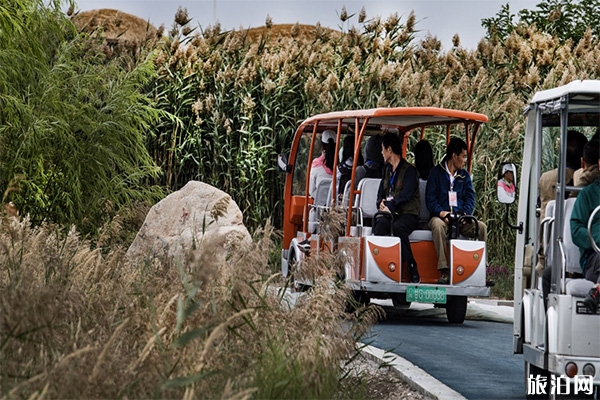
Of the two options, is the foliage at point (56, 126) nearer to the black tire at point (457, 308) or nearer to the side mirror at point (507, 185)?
the black tire at point (457, 308)

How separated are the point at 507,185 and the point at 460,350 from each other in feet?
8.50

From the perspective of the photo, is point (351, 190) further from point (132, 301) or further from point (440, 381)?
point (132, 301)

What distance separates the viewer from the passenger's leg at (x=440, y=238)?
14469 millimetres

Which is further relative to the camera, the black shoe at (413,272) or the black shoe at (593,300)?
the black shoe at (413,272)

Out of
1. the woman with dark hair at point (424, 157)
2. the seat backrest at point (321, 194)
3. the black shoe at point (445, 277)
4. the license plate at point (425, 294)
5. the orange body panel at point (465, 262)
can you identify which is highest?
the woman with dark hair at point (424, 157)

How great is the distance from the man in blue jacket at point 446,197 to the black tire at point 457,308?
0.42 meters

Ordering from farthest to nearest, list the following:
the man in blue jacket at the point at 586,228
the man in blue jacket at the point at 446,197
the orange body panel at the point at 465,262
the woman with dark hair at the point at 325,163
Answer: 1. the woman with dark hair at the point at 325,163
2. the man in blue jacket at the point at 446,197
3. the orange body panel at the point at 465,262
4. the man in blue jacket at the point at 586,228

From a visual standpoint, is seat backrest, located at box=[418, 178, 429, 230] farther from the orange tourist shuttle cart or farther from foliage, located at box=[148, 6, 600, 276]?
foliage, located at box=[148, 6, 600, 276]

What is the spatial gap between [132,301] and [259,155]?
14.9m

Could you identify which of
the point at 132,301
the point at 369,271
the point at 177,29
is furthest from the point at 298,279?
the point at 177,29

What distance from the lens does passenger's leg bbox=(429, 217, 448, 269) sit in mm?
14469

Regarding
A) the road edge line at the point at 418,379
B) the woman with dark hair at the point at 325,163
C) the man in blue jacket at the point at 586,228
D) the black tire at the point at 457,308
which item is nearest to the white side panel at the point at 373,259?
the black tire at the point at 457,308

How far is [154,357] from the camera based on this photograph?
Answer: 6.52 m

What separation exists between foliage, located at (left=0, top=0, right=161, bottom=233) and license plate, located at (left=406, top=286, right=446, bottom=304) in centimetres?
474
